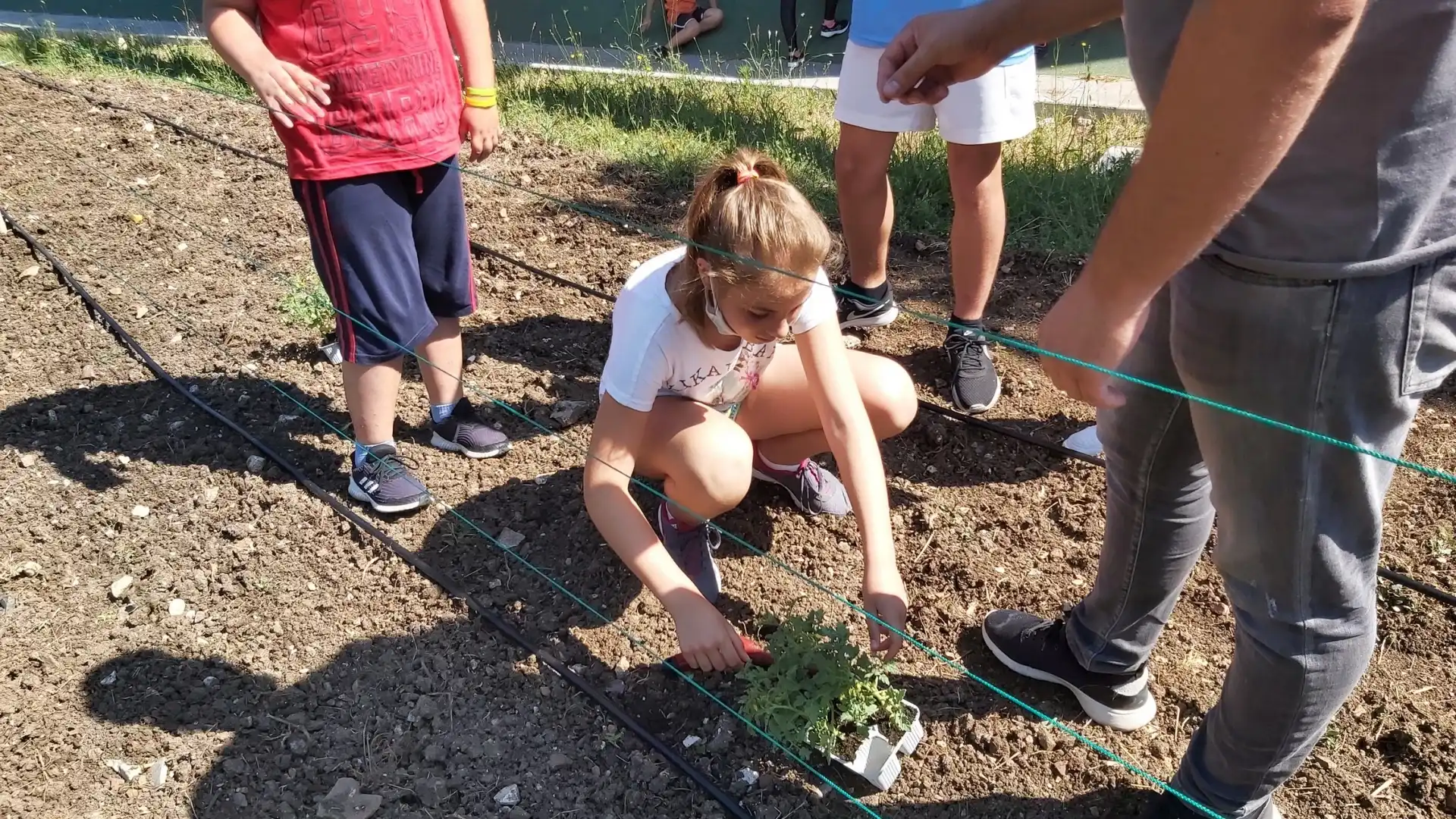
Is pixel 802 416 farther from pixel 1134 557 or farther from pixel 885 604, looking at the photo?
pixel 1134 557

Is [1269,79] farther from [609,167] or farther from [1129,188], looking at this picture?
[609,167]

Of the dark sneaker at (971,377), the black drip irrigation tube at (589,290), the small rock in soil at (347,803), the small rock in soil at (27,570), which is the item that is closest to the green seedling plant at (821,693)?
the small rock in soil at (347,803)

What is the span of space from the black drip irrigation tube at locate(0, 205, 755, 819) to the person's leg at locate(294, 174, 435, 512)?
0.12m

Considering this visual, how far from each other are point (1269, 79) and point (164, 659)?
240 cm

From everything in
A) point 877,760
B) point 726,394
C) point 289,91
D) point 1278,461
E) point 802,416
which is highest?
point 289,91

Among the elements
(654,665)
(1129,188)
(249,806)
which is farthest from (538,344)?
(1129,188)

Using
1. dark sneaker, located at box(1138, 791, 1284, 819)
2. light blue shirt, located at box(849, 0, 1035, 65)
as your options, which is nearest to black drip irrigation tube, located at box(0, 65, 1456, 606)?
dark sneaker, located at box(1138, 791, 1284, 819)

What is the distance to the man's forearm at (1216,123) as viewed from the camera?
0.87 m

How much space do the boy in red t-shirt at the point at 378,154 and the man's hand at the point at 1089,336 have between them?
1716mm

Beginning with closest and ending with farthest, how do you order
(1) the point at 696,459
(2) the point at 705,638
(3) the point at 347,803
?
(2) the point at 705,638 < (3) the point at 347,803 < (1) the point at 696,459

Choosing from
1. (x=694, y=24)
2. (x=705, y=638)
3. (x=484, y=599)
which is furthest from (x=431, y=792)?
(x=694, y=24)

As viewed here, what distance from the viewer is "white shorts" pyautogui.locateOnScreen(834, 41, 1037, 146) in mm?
2707

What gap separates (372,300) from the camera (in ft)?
8.02

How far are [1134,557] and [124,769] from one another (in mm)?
2007
